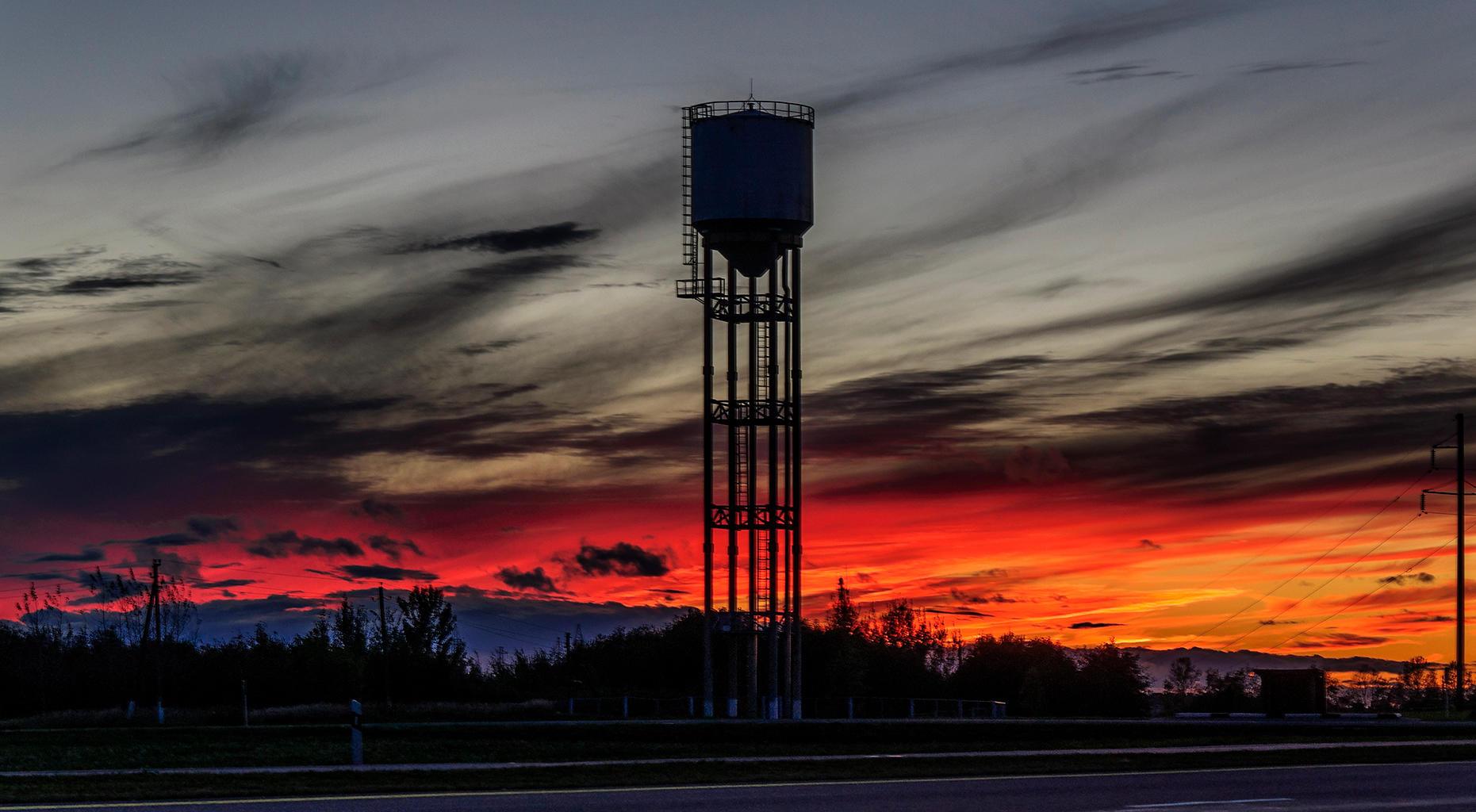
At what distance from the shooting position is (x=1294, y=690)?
5109 centimetres

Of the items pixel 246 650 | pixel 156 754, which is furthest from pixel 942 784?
pixel 246 650

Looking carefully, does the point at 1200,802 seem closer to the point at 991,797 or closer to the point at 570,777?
the point at 991,797

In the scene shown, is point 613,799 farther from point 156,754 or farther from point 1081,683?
point 1081,683

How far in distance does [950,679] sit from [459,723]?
34.7 metres

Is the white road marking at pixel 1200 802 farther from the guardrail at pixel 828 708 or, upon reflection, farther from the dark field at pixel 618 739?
the guardrail at pixel 828 708

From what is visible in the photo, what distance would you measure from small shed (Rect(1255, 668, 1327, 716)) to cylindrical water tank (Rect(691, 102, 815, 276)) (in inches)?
797

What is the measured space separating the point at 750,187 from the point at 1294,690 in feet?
75.2

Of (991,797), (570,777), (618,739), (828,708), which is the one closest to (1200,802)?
(991,797)

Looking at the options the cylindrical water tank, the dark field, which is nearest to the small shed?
the dark field

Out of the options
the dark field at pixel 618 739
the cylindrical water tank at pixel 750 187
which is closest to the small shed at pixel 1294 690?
the dark field at pixel 618 739

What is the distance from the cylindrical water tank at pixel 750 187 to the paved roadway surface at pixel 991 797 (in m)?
31.7

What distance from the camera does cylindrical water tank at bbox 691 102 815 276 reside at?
53.1 m

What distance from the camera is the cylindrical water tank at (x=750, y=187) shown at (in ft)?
174

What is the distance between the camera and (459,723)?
45.7 m
